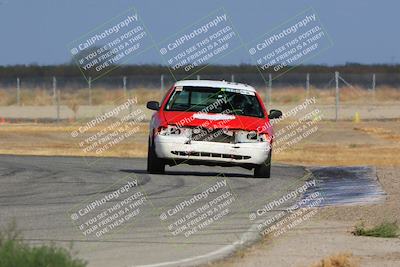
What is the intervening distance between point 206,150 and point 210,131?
32 cm

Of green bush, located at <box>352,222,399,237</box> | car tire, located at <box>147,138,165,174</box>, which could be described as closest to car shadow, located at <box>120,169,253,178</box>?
car tire, located at <box>147,138,165,174</box>

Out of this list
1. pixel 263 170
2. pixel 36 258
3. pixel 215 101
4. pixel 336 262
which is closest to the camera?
pixel 36 258

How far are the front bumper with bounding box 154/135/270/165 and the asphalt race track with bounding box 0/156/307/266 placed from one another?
408 mm

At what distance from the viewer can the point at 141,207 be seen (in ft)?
56.4

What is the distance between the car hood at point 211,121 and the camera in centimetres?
2166

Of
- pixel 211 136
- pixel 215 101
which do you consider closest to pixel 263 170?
pixel 215 101

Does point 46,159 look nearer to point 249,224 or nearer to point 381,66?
point 249,224

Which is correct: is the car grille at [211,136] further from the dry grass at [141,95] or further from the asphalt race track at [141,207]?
the dry grass at [141,95]

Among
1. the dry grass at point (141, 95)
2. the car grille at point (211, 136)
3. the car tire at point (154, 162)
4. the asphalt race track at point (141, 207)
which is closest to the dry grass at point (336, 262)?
the asphalt race track at point (141, 207)

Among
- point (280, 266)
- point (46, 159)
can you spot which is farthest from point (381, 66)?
point (280, 266)

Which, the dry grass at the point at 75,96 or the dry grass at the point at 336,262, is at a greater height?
the dry grass at the point at 336,262

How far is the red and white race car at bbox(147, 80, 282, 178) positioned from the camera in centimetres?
2164

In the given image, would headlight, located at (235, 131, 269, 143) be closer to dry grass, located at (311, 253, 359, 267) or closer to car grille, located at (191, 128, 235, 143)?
car grille, located at (191, 128, 235, 143)

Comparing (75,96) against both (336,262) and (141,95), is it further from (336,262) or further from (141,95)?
(336,262)
